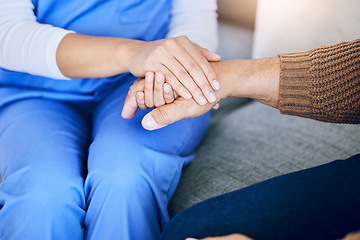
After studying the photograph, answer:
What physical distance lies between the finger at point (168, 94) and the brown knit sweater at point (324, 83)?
0.81 feet

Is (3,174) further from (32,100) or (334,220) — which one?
(334,220)

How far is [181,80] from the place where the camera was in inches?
27.8

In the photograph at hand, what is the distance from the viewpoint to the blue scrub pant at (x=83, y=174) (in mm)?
604

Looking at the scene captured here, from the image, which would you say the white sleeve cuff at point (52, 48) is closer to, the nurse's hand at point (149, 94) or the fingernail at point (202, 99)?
the nurse's hand at point (149, 94)

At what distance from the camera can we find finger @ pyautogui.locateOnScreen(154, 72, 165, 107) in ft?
2.30

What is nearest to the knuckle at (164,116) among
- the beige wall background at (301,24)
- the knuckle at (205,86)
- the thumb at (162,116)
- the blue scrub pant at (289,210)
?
the thumb at (162,116)

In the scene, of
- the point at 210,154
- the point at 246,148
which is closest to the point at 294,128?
the point at 246,148

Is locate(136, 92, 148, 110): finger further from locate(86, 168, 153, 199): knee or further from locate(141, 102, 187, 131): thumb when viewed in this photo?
locate(86, 168, 153, 199): knee

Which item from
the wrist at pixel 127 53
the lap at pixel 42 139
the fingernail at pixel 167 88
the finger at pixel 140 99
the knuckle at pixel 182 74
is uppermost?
the wrist at pixel 127 53

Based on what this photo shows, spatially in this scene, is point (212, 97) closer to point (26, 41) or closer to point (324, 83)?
point (324, 83)

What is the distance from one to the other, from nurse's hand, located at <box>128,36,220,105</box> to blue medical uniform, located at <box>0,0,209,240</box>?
0.13m

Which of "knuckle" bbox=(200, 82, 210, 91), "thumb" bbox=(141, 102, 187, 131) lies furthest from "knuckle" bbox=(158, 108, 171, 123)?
"knuckle" bbox=(200, 82, 210, 91)

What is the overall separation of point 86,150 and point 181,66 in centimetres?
33

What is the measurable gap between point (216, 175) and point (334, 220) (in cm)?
39
